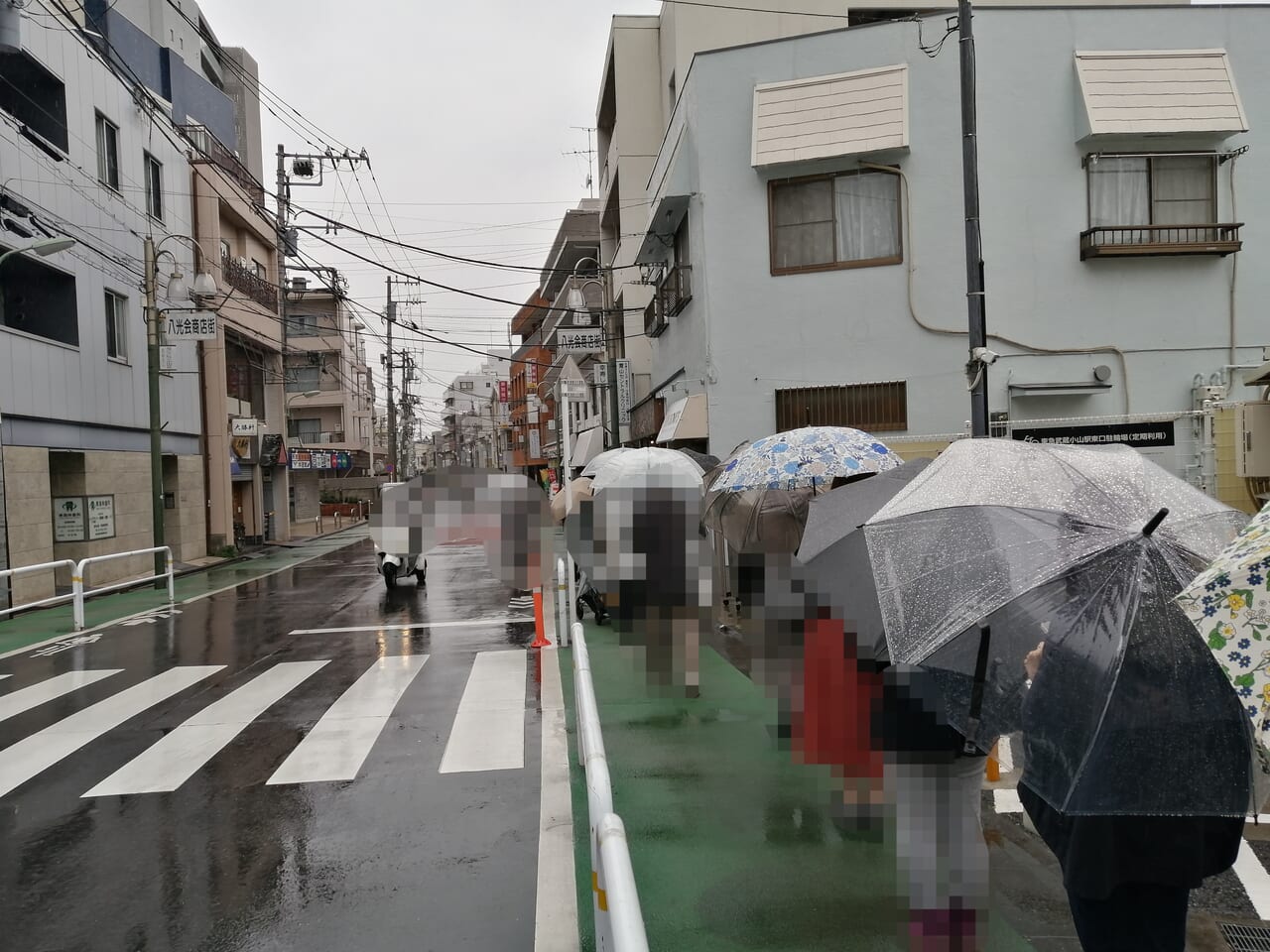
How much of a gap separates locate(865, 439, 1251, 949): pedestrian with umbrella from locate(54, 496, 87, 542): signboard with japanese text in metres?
18.5

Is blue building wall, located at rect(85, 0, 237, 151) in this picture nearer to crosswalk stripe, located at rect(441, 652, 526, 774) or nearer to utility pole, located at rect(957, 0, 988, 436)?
crosswalk stripe, located at rect(441, 652, 526, 774)

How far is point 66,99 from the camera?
1664cm

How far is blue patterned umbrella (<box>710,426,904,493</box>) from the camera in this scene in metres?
6.45

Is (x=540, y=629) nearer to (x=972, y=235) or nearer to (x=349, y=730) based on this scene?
(x=349, y=730)

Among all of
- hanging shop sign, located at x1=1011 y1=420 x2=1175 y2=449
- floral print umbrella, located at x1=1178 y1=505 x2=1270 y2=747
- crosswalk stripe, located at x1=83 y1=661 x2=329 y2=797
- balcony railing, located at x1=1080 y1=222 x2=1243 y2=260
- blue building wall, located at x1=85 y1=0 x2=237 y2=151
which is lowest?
crosswalk stripe, located at x1=83 y1=661 x2=329 y2=797

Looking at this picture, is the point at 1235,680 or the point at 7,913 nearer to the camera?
the point at 1235,680

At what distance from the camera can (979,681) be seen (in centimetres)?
273

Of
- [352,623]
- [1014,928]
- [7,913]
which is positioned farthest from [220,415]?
[1014,928]

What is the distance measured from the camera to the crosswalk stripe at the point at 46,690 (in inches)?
318

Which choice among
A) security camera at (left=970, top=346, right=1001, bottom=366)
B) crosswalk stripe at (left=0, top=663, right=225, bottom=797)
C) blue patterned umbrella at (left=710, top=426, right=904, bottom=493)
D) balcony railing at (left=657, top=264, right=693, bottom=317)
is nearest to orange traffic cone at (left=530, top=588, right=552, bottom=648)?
crosswalk stripe at (left=0, top=663, right=225, bottom=797)

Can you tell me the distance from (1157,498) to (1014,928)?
2256mm

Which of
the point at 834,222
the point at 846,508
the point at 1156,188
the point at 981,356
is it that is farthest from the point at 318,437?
the point at 846,508

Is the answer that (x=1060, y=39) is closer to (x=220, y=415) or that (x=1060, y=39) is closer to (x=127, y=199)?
(x=127, y=199)

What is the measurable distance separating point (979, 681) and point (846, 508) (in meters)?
1.36
